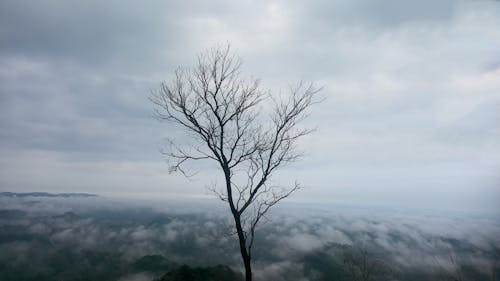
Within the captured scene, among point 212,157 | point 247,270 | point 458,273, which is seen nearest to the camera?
point 458,273

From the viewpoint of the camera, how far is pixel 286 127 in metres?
11.8

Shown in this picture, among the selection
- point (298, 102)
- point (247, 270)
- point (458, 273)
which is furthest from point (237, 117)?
point (458, 273)

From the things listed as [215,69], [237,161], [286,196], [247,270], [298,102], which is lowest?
[247,270]

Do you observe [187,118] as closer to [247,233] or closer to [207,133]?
[207,133]

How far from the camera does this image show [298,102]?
37.7 ft

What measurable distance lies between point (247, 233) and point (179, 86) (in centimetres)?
657

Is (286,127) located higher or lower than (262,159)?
higher

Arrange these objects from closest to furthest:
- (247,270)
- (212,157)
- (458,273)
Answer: (458,273)
(247,270)
(212,157)

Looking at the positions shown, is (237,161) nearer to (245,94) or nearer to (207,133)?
(207,133)

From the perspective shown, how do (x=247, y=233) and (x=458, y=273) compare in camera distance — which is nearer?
(x=458, y=273)

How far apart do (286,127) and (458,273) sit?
23.8 feet

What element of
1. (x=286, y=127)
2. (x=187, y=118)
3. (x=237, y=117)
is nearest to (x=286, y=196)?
(x=286, y=127)

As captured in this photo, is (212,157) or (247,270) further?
(212,157)

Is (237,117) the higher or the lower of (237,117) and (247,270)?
the higher
